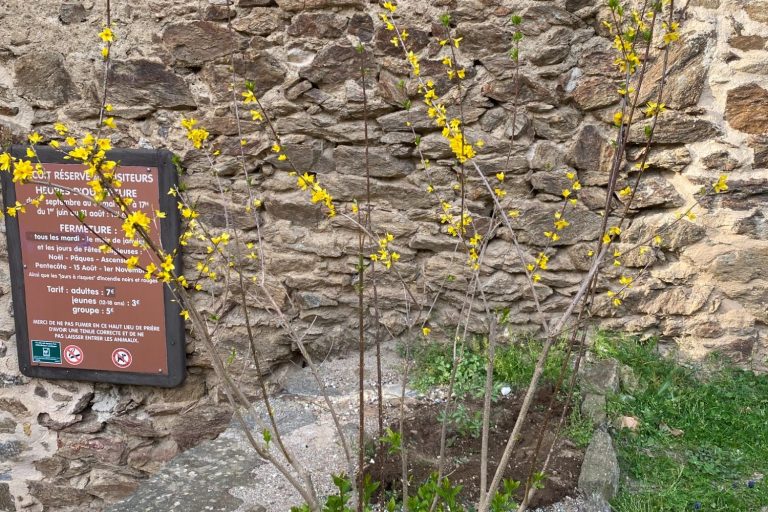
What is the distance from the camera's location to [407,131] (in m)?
3.09

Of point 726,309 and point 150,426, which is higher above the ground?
point 726,309

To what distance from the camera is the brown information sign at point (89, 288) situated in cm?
321

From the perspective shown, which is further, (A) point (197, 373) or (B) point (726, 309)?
(A) point (197, 373)

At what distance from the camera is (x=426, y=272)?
3.21 meters

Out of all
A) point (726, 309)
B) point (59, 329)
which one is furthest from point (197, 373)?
point (726, 309)

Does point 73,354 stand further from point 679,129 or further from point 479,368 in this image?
point 679,129

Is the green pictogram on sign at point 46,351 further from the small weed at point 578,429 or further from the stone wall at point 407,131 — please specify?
the small weed at point 578,429

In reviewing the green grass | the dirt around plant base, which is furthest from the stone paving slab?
the green grass

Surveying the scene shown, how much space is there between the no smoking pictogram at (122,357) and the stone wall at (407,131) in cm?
30

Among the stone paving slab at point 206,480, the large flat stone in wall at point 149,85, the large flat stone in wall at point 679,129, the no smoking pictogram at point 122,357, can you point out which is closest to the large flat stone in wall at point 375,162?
the large flat stone in wall at point 149,85

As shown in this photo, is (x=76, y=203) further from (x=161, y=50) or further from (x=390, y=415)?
(x=390, y=415)

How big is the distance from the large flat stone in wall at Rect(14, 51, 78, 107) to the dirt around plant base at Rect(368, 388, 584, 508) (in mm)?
2243

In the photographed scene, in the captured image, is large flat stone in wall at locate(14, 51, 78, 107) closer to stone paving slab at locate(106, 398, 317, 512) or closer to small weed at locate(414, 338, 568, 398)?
stone paving slab at locate(106, 398, 317, 512)

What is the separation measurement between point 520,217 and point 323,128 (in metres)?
1.00
